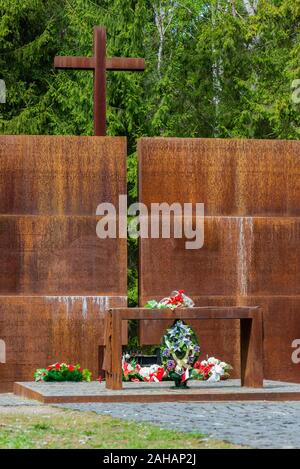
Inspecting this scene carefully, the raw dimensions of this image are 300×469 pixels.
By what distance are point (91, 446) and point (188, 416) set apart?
219 centimetres

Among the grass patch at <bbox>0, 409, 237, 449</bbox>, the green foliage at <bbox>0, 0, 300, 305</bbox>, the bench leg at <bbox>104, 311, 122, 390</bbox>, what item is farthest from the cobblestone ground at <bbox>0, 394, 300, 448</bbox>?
the green foliage at <bbox>0, 0, 300, 305</bbox>

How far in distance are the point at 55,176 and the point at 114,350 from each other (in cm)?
362

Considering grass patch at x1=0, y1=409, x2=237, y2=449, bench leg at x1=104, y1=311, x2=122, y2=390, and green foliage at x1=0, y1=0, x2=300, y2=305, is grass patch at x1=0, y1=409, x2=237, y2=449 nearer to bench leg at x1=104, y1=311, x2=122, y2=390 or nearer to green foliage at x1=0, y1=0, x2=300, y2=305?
bench leg at x1=104, y1=311, x2=122, y2=390

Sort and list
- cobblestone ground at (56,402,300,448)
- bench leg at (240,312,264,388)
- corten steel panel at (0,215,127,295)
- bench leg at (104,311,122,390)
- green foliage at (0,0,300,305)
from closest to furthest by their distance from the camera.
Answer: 1. cobblestone ground at (56,402,300,448)
2. bench leg at (104,311,122,390)
3. bench leg at (240,312,264,388)
4. corten steel panel at (0,215,127,295)
5. green foliage at (0,0,300,305)

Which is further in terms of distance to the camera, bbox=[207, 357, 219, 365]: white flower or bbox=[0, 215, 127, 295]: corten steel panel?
bbox=[0, 215, 127, 295]: corten steel panel

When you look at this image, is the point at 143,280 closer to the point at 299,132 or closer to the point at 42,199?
the point at 42,199

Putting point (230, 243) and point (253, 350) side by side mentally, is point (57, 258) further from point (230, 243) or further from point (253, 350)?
point (253, 350)

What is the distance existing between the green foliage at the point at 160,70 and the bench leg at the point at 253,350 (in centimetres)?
1283

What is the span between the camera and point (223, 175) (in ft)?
50.5

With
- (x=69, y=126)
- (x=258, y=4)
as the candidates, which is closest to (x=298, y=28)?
(x=258, y=4)

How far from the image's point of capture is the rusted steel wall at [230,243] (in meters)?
15.1

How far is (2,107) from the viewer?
29453mm

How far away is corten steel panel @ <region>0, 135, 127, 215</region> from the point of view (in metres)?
15.0

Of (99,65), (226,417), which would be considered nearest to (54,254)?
(99,65)
